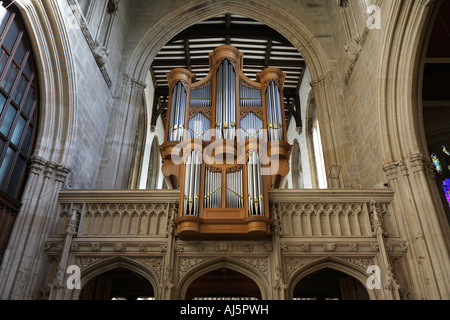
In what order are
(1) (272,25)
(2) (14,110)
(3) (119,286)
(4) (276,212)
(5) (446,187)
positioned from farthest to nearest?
(1) (272,25), (5) (446,187), (3) (119,286), (4) (276,212), (2) (14,110)

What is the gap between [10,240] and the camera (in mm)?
7340

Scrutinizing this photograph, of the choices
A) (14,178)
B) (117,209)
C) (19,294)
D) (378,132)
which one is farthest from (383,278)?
(14,178)

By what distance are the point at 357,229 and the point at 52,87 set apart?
7.94 metres

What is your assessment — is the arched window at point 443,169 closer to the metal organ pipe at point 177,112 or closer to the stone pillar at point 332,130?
the stone pillar at point 332,130

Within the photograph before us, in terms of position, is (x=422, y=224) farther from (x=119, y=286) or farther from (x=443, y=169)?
(x=119, y=286)

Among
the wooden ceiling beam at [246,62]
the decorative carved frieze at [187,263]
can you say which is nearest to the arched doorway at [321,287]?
the decorative carved frieze at [187,263]

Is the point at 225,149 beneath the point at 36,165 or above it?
above

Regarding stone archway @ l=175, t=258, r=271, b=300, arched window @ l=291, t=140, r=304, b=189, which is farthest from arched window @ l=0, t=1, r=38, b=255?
arched window @ l=291, t=140, r=304, b=189

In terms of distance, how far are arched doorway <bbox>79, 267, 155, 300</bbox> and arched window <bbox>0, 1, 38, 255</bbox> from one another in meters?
2.62

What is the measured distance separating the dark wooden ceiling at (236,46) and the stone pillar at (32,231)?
821 cm

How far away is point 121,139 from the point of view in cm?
1133

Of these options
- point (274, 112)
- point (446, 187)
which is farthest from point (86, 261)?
point (446, 187)

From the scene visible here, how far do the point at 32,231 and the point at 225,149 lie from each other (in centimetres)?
448

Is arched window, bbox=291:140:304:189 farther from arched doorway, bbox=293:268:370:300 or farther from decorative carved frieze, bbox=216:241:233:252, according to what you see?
decorative carved frieze, bbox=216:241:233:252
